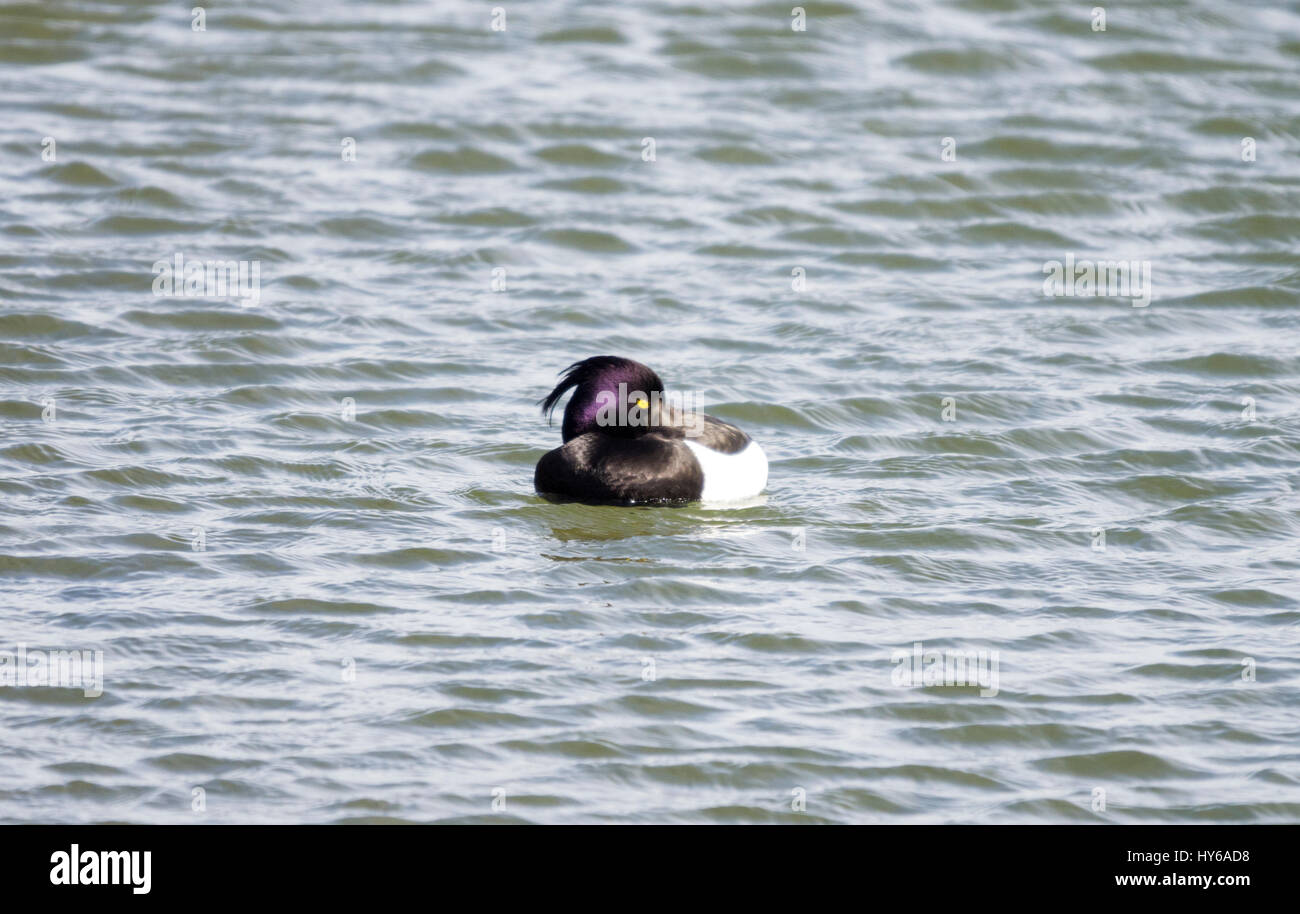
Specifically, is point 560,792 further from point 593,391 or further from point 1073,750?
point 593,391

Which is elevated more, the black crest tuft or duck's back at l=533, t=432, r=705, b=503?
the black crest tuft

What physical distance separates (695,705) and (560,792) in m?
0.81

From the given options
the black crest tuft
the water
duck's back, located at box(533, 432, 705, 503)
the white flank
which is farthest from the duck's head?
the water

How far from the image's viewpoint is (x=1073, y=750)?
6.25 meters

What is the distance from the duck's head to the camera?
8.95m

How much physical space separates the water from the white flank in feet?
0.42

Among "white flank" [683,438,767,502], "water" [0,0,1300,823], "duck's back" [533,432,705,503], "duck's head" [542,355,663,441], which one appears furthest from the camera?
"duck's head" [542,355,663,441]

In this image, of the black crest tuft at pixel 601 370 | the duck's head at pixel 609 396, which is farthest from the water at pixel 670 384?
the black crest tuft at pixel 601 370

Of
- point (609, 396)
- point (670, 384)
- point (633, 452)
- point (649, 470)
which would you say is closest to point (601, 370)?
point (609, 396)

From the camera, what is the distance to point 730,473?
29.1 ft

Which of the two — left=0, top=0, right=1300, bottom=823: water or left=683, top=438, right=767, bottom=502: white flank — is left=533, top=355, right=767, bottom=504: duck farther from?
left=0, top=0, right=1300, bottom=823: water

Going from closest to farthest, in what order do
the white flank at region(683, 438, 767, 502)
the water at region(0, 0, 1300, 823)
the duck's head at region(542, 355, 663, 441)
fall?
1. the water at region(0, 0, 1300, 823)
2. the white flank at region(683, 438, 767, 502)
3. the duck's head at region(542, 355, 663, 441)

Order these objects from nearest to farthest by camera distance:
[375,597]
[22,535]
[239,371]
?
[375,597]
[22,535]
[239,371]
